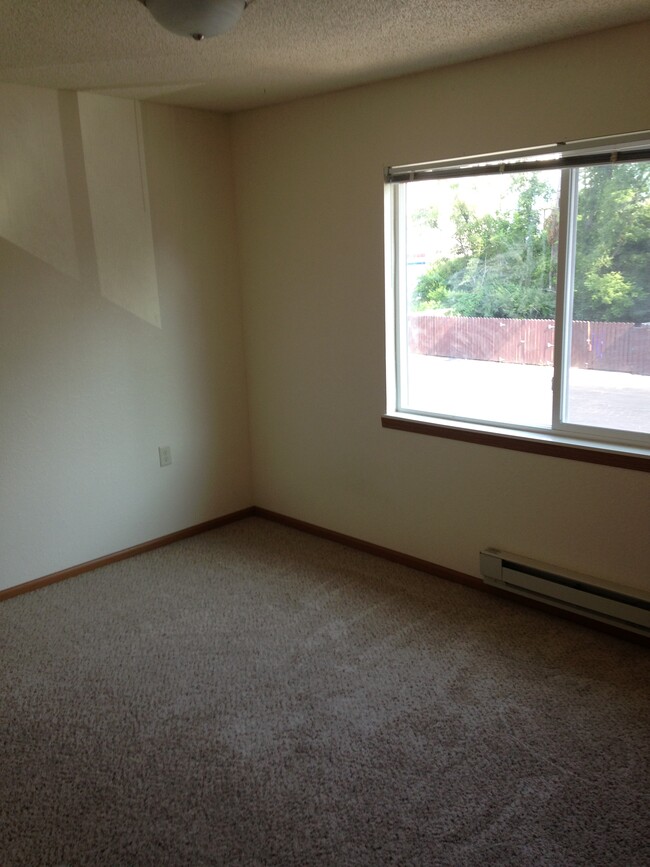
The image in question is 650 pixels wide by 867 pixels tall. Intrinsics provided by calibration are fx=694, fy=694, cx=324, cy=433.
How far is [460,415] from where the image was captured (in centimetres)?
330

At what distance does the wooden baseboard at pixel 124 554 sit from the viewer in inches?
133

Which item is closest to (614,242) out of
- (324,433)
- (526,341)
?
(526,341)

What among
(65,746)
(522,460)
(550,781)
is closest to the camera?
(550,781)

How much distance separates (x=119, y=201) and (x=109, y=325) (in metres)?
0.62

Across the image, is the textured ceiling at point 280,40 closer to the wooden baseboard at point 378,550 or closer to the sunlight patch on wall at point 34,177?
the sunlight patch on wall at point 34,177

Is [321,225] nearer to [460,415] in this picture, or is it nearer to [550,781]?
[460,415]

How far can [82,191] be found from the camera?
335 cm

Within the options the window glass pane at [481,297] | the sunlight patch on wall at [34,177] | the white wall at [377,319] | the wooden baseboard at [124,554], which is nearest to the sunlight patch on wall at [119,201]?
the sunlight patch on wall at [34,177]

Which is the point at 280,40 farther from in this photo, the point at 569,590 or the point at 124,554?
the point at 124,554

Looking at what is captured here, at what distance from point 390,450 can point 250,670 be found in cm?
133

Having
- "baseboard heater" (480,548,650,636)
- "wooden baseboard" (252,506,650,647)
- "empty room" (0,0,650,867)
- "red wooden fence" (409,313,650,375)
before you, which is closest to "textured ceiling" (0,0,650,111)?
"empty room" (0,0,650,867)

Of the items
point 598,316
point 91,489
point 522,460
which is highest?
point 598,316

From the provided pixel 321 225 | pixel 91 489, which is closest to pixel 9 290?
pixel 91 489

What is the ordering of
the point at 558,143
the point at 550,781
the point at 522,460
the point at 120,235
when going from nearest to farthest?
the point at 550,781 → the point at 558,143 → the point at 522,460 → the point at 120,235
